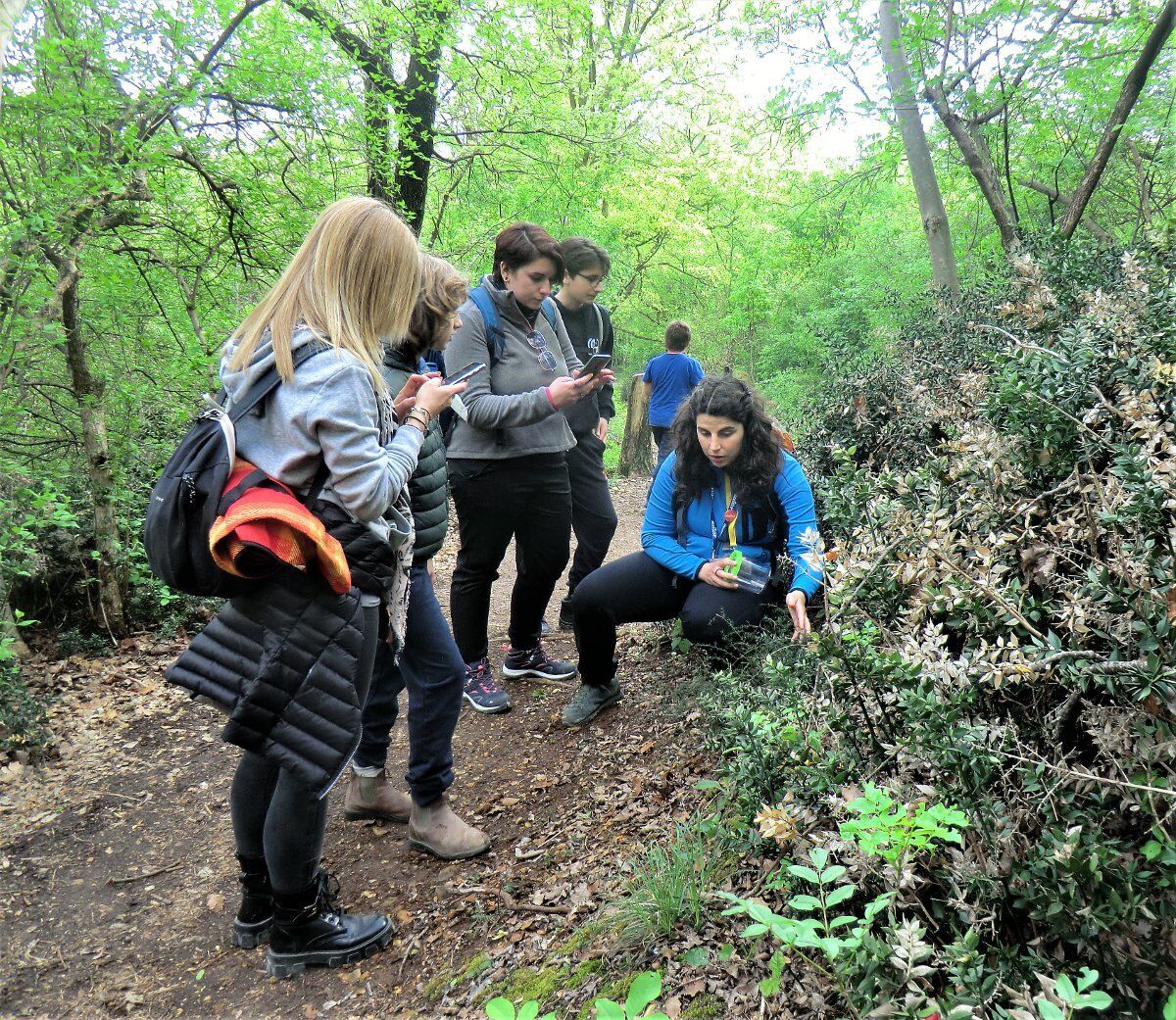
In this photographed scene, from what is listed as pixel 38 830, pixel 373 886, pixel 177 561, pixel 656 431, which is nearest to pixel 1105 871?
pixel 177 561

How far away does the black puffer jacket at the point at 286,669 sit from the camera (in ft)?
6.82

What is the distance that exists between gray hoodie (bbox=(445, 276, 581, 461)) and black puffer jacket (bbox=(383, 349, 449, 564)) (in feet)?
2.24

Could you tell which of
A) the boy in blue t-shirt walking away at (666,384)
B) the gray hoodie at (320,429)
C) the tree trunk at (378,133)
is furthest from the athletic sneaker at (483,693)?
the boy in blue t-shirt walking away at (666,384)

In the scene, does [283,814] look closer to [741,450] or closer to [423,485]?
[423,485]

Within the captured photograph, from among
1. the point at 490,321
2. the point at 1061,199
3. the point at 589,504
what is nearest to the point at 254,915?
the point at 490,321

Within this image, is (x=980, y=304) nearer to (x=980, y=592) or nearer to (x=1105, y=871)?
(x=980, y=592)

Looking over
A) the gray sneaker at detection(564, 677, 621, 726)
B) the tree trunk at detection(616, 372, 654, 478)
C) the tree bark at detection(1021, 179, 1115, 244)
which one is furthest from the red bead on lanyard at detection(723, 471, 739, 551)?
the tree trunk at detection(616, 372, 654, 478)

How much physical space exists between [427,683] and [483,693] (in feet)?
4.39

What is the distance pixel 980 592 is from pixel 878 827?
1.87 feet

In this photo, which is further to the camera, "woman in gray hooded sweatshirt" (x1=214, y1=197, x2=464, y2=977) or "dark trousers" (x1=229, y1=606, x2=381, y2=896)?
"dark trousers" (x1=229, y1=606, x2=381, y2=896)

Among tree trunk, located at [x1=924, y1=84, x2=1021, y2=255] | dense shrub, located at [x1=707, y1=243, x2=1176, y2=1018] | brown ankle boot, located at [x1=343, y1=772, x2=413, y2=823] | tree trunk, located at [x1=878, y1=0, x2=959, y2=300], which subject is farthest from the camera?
tree trunk, located at [x1=878, y1=0, x2=959, y2=300]

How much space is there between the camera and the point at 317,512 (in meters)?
2.15

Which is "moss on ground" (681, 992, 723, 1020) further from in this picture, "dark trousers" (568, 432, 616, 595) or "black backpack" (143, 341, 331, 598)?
"dark trousers" (568, 432, 616, 595)

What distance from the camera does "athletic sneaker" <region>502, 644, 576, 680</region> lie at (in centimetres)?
448
